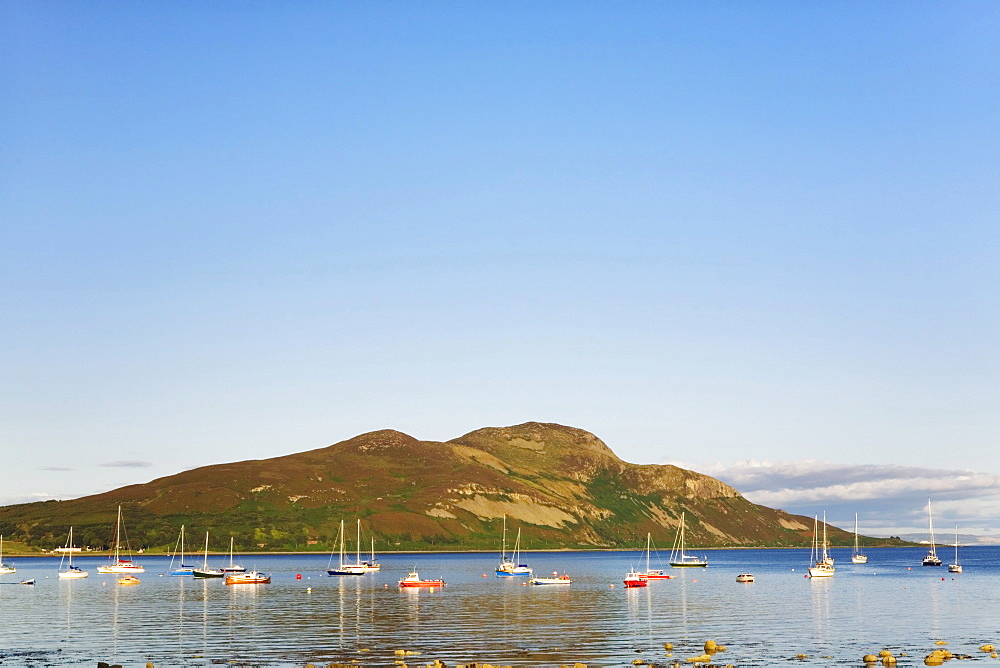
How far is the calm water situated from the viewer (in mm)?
84312

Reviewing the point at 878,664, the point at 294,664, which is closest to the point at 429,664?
Answer: the point at 294,664

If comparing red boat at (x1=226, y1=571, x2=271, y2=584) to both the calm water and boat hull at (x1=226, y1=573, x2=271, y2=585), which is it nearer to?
boat hull at (x1=226, y1=573, x2=271, y2=585)

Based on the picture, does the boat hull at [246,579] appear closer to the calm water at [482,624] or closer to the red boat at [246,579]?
the red boat at [246,579]

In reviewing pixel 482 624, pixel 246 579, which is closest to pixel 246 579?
pixel 246 579

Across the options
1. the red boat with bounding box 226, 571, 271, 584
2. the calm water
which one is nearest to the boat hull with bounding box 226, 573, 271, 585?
the red boat with bounding box 226, 571, 271, 584

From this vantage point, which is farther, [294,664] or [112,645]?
[112,645]

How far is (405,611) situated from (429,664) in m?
53.1

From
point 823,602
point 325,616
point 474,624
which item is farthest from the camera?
point 823,602

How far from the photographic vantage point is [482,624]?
10969 cm

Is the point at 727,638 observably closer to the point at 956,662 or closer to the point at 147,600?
the point at 956,662

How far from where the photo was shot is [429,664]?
2972 inches

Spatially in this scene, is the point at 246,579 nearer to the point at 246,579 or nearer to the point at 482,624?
the point at 246,579

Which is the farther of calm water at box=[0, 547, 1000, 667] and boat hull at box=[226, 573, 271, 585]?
boat hull at box=[226, 573, 271, 585]

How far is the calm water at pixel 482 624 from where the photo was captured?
277ft
